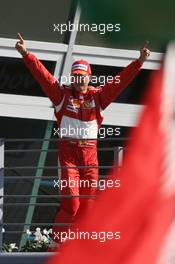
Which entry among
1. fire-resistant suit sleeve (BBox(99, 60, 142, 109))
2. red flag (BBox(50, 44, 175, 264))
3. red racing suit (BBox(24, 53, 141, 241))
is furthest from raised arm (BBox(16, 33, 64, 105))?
red flag (BBox(50, 44, 175, 264))

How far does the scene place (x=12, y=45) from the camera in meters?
9.57

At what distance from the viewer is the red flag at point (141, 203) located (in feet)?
5.73

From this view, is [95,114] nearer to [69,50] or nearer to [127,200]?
[69,50]

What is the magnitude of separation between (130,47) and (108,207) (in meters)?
0.28

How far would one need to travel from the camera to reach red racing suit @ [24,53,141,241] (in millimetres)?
6555

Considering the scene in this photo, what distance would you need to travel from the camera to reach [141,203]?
1751mm

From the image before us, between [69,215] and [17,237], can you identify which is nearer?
[69,215]

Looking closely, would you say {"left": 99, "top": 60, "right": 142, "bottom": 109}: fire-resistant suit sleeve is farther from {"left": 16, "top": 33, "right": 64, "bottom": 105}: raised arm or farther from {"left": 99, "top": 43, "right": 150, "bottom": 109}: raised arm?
{"left": 16, "top": 33, "right": 64, "bottom": 105}: raised arm

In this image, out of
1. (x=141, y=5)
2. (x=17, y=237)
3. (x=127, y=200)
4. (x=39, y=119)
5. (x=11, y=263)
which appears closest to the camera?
(x=141, y=5)

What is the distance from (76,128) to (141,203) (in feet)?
16.2

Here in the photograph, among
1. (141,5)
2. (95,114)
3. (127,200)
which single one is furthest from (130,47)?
(95,114)

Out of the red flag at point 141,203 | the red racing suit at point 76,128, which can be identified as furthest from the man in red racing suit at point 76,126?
the red flag at point 141,203

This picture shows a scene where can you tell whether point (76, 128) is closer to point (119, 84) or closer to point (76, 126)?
point (76, 126)

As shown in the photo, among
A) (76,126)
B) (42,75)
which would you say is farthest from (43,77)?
(76,126)
